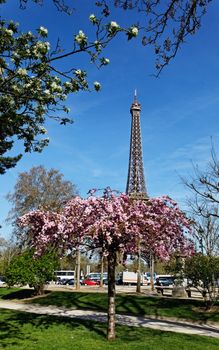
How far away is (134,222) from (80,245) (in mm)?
1797

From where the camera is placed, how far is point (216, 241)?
22484 millimetres

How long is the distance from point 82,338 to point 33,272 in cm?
1548

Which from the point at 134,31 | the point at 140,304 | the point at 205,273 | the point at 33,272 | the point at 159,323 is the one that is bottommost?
the point at 159,323

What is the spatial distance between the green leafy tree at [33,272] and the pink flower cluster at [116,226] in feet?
47.6

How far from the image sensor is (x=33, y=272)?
27172 mm

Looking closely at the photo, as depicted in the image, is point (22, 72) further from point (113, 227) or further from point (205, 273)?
point (205, 273)

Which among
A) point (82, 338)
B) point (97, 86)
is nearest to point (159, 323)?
point (82, 338)

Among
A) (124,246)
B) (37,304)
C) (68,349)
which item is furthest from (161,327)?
(37,304)

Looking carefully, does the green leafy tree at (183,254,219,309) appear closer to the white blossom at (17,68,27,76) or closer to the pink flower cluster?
the pink flower cluster

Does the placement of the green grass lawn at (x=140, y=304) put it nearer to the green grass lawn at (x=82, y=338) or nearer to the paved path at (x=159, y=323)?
the paved path at (x=159, y=323)

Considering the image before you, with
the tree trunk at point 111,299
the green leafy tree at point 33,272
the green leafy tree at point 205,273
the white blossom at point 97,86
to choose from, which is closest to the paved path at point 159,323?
the tree trunk at point 111,299

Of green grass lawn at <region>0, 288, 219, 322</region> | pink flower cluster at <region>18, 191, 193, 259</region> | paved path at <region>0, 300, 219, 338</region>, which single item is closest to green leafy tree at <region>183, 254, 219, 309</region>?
green grass lawn at <region>0, 288, 219, 322</region>

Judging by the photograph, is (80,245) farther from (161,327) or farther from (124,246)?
(161,327)

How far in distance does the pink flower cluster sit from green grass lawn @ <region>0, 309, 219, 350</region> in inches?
95.2
